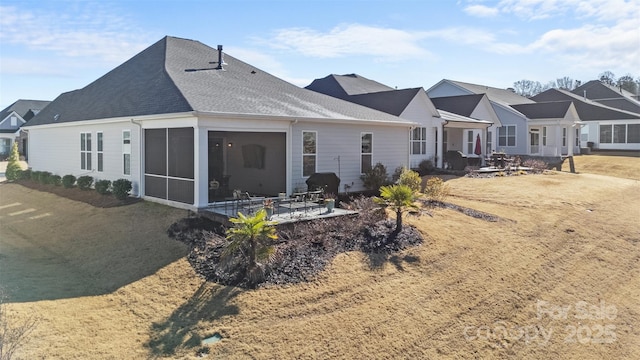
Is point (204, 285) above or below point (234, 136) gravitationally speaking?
below

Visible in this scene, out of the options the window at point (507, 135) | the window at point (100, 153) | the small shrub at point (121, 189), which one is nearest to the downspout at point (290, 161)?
the small shrub at point (121, 189)

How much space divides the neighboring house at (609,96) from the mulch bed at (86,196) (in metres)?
48.0

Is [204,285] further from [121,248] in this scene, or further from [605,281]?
[605,281]

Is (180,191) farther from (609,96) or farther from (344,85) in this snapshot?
(609,96)

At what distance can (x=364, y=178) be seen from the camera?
17.9m

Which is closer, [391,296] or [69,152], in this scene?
[391,296]

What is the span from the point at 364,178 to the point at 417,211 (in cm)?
445

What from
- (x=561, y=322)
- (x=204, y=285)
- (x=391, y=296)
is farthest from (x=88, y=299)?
(x=561, y=322)

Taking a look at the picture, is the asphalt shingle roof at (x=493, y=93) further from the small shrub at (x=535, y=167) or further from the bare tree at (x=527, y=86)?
the bare tree at (x=527, y=86)

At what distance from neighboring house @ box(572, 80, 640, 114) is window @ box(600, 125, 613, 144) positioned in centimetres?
590

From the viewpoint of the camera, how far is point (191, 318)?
8.02 meters

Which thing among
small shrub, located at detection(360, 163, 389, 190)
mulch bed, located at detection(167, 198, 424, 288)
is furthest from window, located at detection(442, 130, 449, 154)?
mulch bed, located at detection(167, 198, 424, 288)

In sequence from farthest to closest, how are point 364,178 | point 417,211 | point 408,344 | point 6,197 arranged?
point 6,197
point 364,178
point 417,211
point 408,344

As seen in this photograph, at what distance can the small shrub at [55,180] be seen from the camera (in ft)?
69.9
